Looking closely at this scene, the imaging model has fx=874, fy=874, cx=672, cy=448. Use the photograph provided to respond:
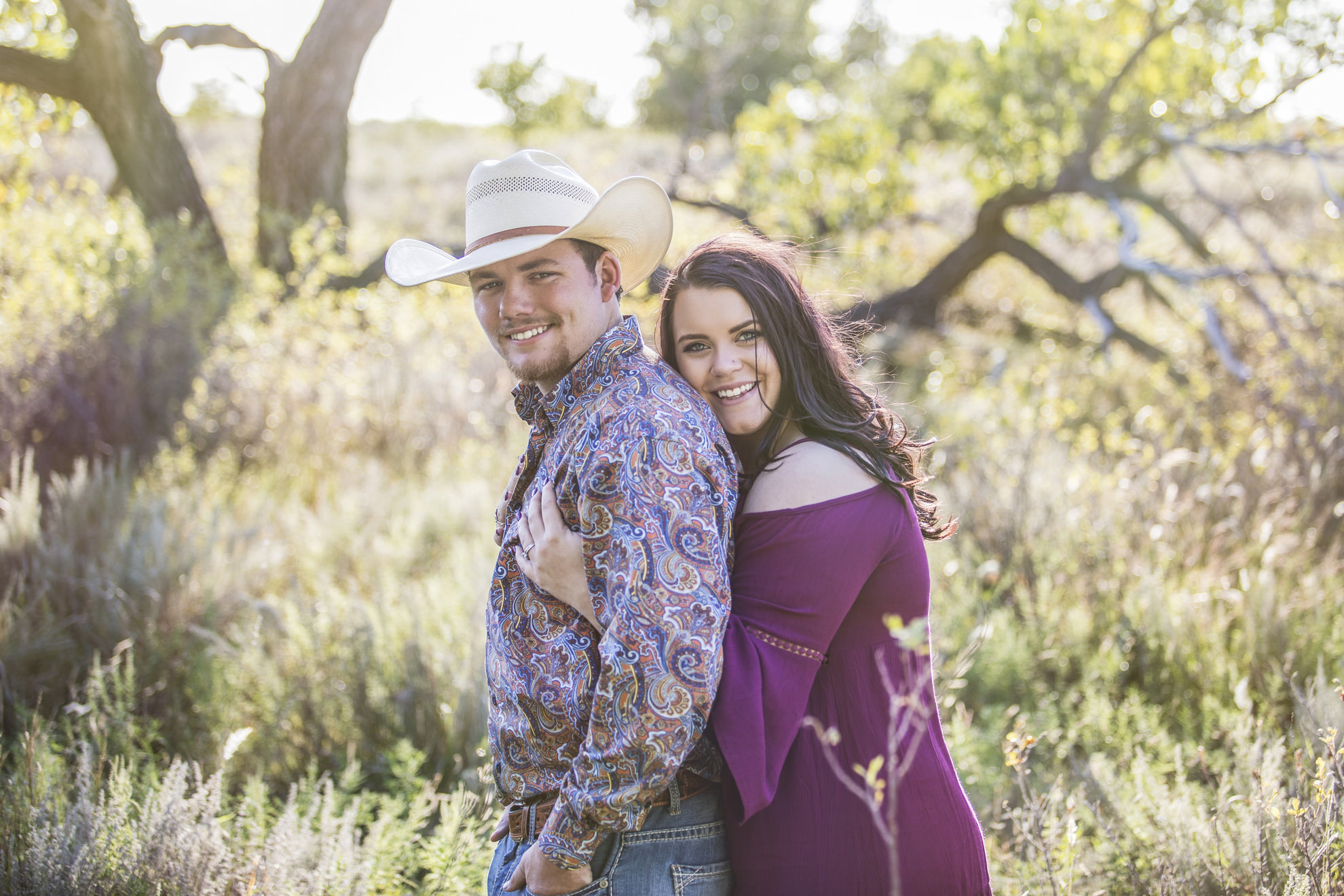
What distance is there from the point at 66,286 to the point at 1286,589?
812cm

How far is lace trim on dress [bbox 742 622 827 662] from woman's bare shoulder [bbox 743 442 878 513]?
26 centimetres

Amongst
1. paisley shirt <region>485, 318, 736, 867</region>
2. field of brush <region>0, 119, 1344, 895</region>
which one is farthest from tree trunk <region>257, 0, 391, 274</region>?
paisley shirt <region>485, 318, 736, 867</region>

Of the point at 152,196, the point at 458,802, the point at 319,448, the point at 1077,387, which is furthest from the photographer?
the point at 152,196

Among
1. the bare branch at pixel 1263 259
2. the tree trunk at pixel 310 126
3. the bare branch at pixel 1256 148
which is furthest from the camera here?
the tree trunk at pixel 310 126

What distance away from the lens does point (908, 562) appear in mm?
1781

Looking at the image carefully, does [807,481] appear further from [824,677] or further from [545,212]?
[545,212]

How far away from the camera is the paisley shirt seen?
155 centimetres

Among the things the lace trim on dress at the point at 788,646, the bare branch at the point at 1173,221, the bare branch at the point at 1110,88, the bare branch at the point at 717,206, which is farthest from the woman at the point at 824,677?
the bare branch at the point at 1110,88

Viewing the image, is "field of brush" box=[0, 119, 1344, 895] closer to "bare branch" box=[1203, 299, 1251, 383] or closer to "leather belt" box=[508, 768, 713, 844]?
"bare branch" box=[1203, 299, 1251, 383]

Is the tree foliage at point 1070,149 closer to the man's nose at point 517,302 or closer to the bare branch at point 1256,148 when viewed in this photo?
the bare branch at point 1256,148

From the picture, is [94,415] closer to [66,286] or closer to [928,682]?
[66,286]

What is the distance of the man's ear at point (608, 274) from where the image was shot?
2129 mm

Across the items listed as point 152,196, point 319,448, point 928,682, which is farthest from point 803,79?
point 928,682

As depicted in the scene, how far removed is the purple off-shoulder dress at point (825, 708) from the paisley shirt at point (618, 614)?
10 cm
